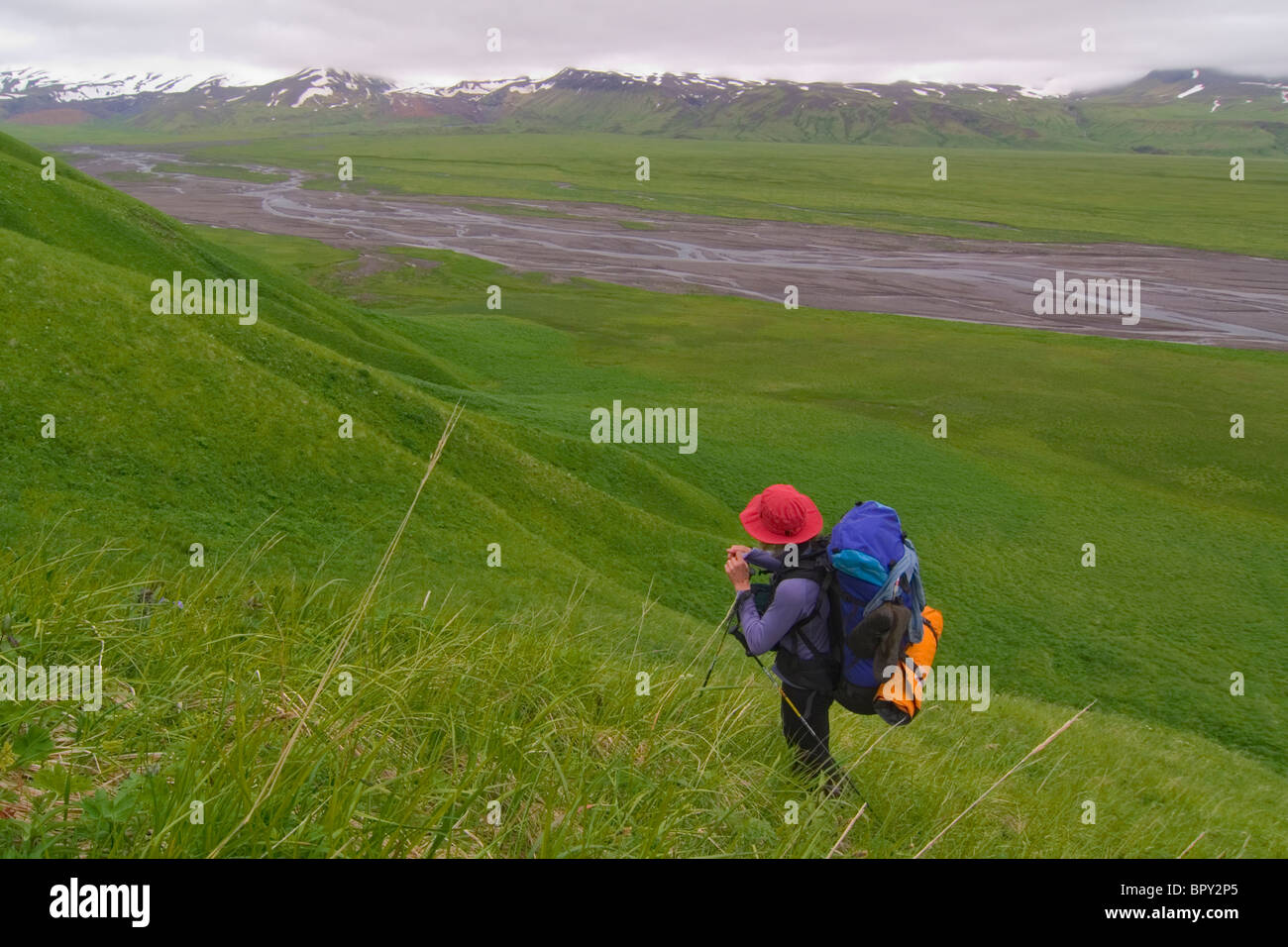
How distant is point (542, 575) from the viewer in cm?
1744

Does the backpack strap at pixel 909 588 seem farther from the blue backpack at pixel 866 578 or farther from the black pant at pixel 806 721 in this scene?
the black pant at pixel 806 721

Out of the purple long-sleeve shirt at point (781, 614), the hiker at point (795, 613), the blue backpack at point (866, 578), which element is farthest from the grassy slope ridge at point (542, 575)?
the blue backpack at point (866, 578)

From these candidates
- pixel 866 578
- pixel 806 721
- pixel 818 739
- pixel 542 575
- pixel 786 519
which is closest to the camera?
pixel 866 578

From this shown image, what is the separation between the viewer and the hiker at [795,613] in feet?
20.0

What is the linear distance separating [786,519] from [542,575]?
11.8 m

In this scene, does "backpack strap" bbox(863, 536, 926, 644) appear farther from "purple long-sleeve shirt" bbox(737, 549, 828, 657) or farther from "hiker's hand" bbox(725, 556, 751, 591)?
"hiker's hand" bbox(725, 556, 751, 591)

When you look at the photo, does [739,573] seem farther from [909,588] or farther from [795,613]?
A: [909,588]

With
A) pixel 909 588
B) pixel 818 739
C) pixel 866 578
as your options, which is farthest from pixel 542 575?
pixel 866 578

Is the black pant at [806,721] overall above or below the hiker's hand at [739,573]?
below

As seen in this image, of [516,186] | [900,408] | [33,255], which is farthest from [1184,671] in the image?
[516,186]

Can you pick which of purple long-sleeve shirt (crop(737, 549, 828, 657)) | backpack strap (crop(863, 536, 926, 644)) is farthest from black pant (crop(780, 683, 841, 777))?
backpack strap (crop(863, 536, 926, 644))

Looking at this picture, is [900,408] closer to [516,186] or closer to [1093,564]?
[1093,564]

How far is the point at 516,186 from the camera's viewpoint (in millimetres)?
165875

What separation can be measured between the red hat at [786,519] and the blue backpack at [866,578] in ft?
0.72
